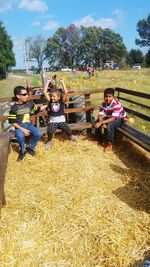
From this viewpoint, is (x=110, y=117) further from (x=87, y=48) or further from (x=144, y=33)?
(x=144, y=33)

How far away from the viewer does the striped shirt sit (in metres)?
6.24

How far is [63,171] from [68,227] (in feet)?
5.08

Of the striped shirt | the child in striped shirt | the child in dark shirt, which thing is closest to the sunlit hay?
the child in striped shirt

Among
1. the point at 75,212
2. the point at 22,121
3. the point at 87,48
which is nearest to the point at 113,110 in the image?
the point at 22,121

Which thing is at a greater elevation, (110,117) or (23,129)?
(110,117)

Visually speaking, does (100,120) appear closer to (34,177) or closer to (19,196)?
(34,177)

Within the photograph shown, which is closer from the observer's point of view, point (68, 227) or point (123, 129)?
point (68, 227)

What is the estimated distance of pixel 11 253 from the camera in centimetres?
329

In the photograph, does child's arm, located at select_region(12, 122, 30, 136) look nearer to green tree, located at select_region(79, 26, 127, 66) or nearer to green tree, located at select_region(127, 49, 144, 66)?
green tree, located at select_region(79, 26, 127, 66)

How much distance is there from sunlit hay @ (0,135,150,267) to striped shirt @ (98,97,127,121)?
1008mm

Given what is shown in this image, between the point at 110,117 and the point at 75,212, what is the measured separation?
9.65 ft

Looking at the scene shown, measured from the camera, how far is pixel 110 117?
6402 millimetres

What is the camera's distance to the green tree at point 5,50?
192 feet

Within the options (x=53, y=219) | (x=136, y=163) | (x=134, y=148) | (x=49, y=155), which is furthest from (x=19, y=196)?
(x=134, y=148)
